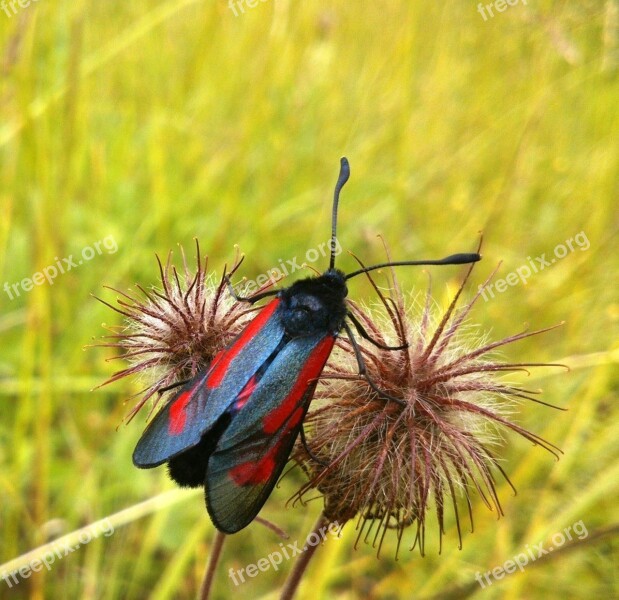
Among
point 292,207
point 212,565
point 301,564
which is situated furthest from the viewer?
point 292,207

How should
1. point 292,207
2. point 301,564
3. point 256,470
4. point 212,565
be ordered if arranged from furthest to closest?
1. point 292,207
2. point 212,565
3. point 301,564
4. point 256,470

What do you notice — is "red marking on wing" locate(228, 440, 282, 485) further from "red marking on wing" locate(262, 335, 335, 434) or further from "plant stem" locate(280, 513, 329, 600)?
"plant stem" locate(280, 513, 329, 600)

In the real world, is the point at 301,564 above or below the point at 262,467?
below

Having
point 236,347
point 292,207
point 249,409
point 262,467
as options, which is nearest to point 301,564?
point 262,467

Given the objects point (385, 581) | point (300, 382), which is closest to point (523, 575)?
point (385, 581)

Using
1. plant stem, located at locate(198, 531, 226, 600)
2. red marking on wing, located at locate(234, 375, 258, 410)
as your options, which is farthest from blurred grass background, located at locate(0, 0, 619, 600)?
red marking on wing, located at locate(234, 375, 258, 410)

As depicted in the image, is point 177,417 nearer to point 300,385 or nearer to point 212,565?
point 300,385

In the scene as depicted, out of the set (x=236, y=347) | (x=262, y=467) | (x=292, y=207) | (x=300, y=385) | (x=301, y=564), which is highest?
(x=292, y=207)

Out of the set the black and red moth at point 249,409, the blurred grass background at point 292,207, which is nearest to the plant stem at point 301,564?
the black and red moth at point 249,409
